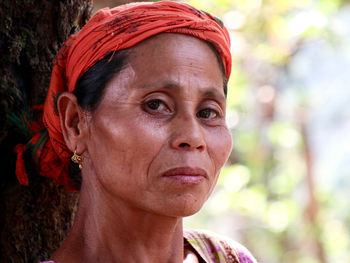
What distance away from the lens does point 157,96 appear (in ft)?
7.27

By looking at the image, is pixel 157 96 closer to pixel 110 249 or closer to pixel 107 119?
pixel 107 119

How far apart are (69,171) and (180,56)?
0.88 meters

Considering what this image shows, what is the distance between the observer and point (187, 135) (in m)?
2.14

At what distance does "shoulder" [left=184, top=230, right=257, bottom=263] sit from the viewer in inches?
107

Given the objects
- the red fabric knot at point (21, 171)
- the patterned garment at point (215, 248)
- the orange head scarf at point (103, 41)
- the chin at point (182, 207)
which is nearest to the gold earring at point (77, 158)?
the orange head scarf at point (103, 41)

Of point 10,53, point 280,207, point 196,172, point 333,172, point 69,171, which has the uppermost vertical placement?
point 333,172

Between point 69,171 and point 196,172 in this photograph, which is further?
point 69,171

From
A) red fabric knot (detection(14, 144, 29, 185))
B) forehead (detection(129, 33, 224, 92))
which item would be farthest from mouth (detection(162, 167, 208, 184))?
red fabric knot (detection(14, 144, 29, 185))

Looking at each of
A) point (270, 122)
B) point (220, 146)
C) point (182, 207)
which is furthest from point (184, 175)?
point (270, 122)

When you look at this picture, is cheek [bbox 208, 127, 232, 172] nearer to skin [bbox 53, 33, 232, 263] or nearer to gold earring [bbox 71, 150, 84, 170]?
skin [bbox 53, 33, 232, 263]

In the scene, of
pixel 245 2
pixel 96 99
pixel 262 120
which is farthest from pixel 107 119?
pixel 262 120

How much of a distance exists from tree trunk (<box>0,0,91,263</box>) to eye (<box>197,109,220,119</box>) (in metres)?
1.03

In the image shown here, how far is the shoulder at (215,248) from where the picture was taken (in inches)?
107

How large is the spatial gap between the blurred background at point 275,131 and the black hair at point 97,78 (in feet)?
4.36
